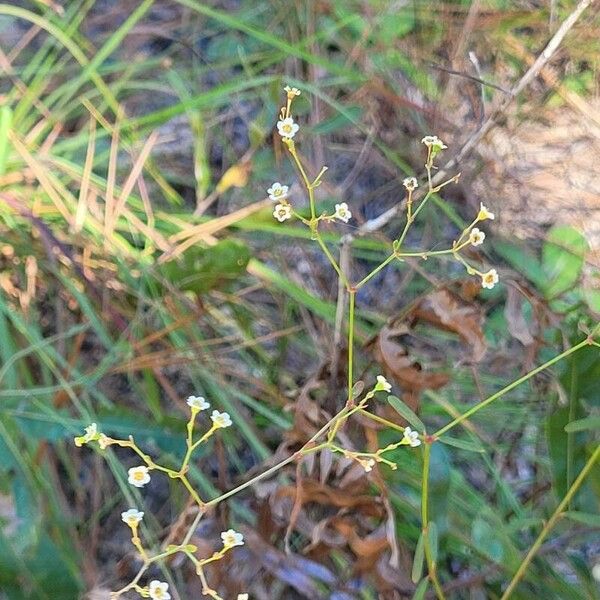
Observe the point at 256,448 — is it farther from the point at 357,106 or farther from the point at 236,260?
the point at 357,106

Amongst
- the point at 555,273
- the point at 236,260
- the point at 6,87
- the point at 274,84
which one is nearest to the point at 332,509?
the point at 236,260

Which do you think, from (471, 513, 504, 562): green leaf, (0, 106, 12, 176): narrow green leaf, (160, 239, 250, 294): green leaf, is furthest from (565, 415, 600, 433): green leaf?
(0, 106, 12, 176): narrow green leaf

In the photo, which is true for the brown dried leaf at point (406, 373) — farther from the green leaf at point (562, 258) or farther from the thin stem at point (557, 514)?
the green leaf at point (562, 258)

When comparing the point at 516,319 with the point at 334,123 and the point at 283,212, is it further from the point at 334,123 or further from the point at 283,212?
the point at 334,123

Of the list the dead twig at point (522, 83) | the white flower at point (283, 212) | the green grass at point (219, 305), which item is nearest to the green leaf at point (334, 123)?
the green grass at point (219, 305)

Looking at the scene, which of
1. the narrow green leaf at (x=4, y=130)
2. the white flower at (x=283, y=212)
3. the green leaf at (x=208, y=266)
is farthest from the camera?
the narrow green leaf at (x=4, y=130)

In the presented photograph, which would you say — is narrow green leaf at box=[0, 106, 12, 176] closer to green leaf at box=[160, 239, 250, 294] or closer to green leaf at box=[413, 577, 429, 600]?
green leaf at box=[160, 239, 250, 294]

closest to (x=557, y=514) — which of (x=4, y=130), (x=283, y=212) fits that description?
(x=283, y=212)
